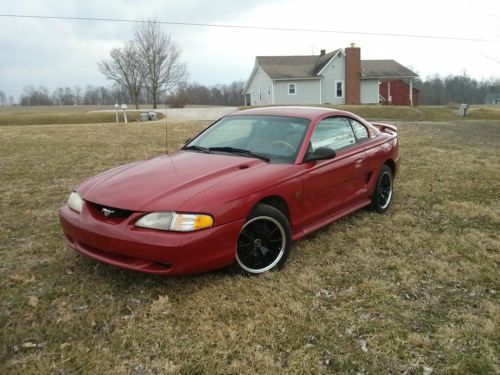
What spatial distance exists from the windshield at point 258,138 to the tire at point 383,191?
147 centimetres

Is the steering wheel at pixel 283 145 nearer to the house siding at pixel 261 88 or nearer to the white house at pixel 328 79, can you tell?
the white house at pixel 328 79

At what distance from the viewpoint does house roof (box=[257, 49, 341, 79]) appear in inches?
1475

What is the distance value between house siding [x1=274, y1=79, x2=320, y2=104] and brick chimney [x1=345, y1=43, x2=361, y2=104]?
8.69 ft

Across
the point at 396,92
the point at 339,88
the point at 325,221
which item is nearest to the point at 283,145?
the point at 325,221

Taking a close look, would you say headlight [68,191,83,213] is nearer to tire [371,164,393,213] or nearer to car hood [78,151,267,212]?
car hood [78,151,267,212]

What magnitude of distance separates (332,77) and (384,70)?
18.3 feet

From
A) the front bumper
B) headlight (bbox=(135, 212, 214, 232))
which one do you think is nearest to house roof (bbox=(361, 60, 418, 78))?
the front bumper

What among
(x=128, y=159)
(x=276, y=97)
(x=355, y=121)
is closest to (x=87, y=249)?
(x=355, y=121)

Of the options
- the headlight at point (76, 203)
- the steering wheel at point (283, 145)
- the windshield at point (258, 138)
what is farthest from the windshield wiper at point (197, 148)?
the headlight at point (76, 203)

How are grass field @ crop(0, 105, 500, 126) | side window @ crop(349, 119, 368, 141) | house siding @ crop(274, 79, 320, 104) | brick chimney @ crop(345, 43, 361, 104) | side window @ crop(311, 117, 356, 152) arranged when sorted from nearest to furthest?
side window @ crop(311, 117, 356, 152) < side window @ crop(349, 119, 368, 141) < grass field @ crop(0, 105, 500, 126) < brick chimney @ crop(345, 43, 361, 104) < house siding @ crop(274, 79, 320, 104)

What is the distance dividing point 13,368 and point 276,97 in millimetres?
36464

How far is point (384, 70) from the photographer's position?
39375 millimetres

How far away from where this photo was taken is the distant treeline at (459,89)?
83363 mm

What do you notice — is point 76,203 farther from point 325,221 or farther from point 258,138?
point 325,221
